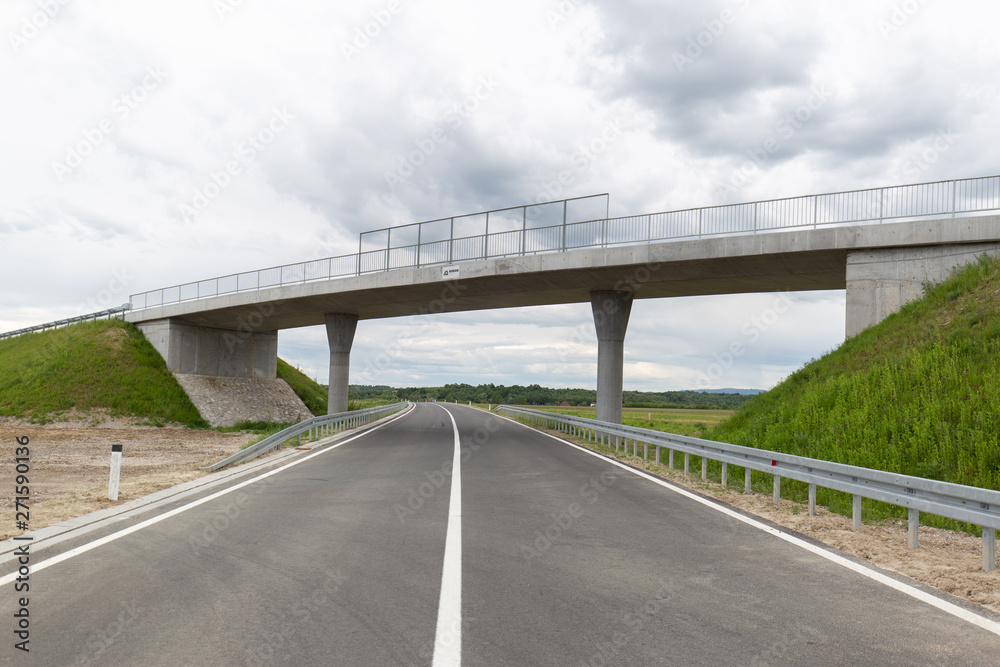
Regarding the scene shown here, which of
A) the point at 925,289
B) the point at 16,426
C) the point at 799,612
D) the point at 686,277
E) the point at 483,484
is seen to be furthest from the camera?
the point at 16,426

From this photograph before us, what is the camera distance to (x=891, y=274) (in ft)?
63.1

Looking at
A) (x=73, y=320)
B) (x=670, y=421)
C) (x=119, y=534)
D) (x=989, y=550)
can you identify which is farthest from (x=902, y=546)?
(x=73, y=320)

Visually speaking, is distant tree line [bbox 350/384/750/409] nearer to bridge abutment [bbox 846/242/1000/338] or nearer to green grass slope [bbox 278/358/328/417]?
green grass slope [bbox 278/358/328/417]

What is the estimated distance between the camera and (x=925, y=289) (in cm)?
1867

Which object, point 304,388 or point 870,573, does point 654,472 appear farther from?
point 304,388

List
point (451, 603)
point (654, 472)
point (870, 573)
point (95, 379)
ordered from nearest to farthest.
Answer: point (451, 603), point (870, 573), point (654, 472), point (95, 379)

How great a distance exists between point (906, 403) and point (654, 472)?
17.2ft

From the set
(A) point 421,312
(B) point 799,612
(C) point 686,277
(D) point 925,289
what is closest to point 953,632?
(B) point 799,612

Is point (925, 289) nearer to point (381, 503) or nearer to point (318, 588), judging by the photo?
point (381, 503)

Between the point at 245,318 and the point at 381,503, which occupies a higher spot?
the point at 245,318

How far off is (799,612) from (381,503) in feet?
21.0

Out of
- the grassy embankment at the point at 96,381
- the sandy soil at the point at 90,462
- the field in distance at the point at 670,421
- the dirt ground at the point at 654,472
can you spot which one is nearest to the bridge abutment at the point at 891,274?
the field in distance at the point at 670,421

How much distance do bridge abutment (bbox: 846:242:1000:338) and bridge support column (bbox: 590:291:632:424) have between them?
9.07 metres

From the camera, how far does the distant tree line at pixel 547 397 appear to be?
365 ft
